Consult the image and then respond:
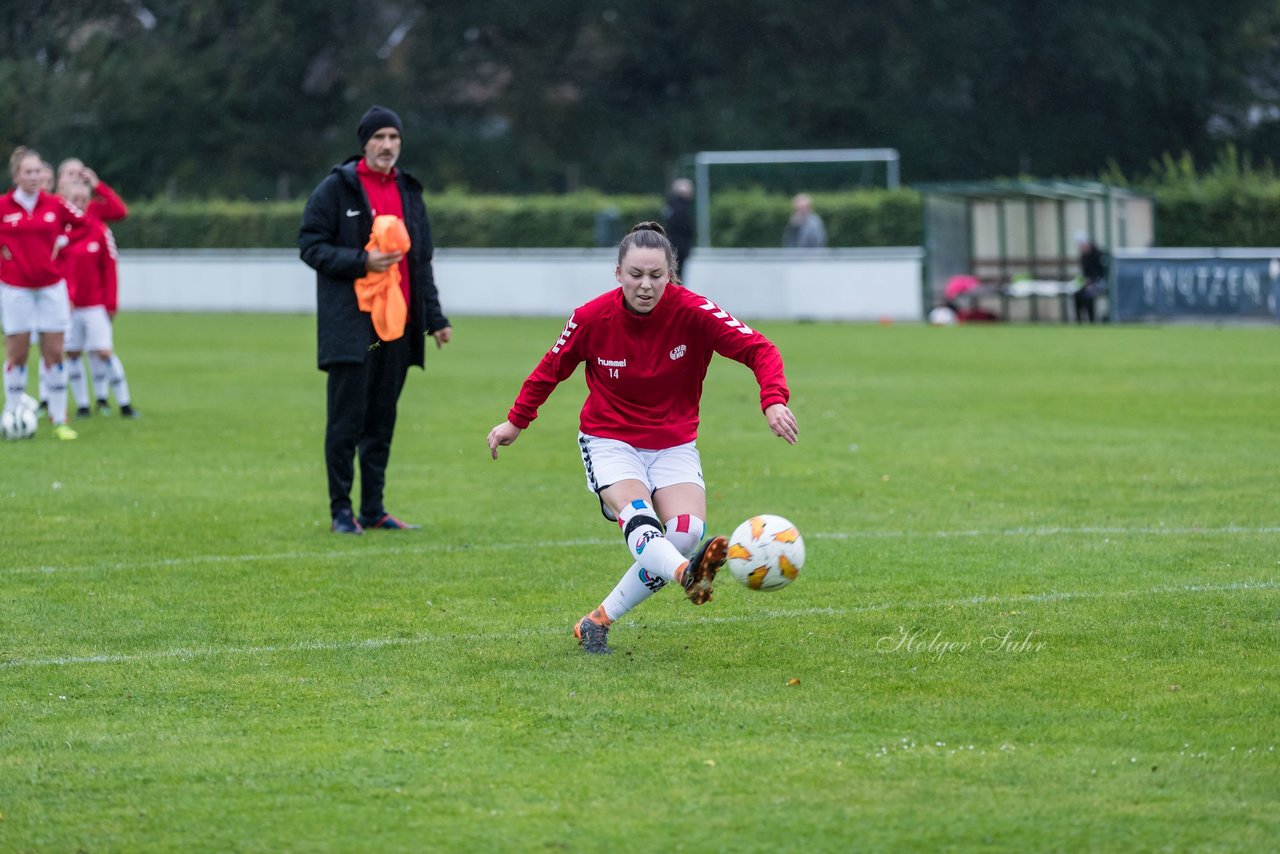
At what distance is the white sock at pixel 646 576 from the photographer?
6805mm

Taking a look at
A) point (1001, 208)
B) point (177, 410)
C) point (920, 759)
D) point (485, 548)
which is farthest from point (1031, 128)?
point (920, 759)

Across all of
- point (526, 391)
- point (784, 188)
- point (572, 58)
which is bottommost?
point (526, 391)

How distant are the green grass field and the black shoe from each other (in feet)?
0.53

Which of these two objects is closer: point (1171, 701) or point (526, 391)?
point (1171, 701)

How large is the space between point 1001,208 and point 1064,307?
7.65 feet

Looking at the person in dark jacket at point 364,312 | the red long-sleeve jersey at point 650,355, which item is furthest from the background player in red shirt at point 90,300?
the red long-sleeve jersey at point 650,355

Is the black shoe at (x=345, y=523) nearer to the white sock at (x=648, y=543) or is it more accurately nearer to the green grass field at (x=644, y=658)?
the green grass field at (x=644, y=658)

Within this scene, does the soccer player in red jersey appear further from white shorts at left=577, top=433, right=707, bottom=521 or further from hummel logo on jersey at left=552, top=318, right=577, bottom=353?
white shorts at left=577, top=433, right=707, bottom=521

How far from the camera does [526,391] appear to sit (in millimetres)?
7188

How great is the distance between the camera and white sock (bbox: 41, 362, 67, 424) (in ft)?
50.3

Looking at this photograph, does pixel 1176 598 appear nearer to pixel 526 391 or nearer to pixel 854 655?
pixel 854 655

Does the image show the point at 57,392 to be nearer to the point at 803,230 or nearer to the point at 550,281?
the point at 803,230

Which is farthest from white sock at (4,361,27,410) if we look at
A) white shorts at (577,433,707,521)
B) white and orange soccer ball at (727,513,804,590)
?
white and orange soccer ball at (727,513,804,590)

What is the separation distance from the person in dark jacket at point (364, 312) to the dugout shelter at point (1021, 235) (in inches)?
846
